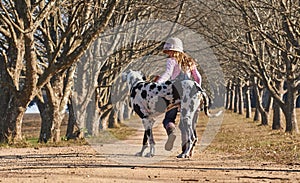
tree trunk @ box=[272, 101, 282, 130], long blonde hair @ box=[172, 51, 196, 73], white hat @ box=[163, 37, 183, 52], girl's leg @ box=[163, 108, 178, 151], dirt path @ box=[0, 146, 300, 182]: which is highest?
white hat @ box=[163, 37, 183, 52]

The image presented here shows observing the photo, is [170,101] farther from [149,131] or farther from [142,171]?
[142,171]

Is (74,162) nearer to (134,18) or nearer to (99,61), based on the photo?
(99,61)

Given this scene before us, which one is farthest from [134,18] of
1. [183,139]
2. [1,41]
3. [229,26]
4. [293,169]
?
[293,169]

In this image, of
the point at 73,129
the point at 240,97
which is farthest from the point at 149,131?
the point at 240,97

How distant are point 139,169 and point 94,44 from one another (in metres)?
14.3

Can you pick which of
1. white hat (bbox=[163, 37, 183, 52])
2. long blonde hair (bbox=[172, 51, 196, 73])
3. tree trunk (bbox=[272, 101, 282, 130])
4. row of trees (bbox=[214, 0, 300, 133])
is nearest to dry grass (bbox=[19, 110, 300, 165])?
row of trees (bbox=[214, 0, 300, 133])

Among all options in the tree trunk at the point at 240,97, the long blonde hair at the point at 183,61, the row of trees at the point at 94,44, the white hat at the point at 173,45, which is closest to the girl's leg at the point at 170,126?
the long blonde hair at the point at 183,61

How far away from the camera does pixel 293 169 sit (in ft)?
31.3

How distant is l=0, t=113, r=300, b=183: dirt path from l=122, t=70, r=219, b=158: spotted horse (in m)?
0.50

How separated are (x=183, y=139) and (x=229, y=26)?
1514cm

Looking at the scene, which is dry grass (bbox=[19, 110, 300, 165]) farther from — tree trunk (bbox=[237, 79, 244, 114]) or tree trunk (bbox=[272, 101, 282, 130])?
tree trunk (bbox=[237, 79, 244, 114])

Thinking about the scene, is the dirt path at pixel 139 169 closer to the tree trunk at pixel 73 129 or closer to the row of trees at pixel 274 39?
the row of trees at pixel 274 39

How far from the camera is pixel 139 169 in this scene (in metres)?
9.16

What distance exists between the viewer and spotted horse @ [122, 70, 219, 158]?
34.5 feet
